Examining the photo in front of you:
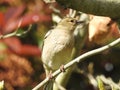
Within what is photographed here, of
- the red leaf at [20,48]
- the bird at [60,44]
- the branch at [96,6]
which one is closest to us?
the branch at [96,6]

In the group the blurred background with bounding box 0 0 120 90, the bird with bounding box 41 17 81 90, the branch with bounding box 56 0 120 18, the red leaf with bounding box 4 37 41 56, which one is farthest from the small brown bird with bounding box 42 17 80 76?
the branch with bounding box 56 0 120 18

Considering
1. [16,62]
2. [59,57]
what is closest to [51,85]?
[59,57]

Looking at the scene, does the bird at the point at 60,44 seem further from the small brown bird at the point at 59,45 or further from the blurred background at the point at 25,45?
the blurred background at the point at 25,45

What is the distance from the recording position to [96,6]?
1.76 metres

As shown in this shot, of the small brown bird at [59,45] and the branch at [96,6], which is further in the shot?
the small brown bird at [59,45]

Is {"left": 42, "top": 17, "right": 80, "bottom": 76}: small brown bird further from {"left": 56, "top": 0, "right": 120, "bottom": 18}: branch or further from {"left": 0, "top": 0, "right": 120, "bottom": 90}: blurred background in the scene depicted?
{"left": 56, "top": 0, "right": 120, "bottom": 18}: branch

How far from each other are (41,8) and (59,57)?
806 mm

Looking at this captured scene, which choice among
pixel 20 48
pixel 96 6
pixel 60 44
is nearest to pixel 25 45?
pixel 20 48

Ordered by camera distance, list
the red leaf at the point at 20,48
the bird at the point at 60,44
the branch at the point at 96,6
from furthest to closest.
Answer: the red leaf at the point at 20,48 < the bird at the point at 60,44 < the branch at the point at 96,6

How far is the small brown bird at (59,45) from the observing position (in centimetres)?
334

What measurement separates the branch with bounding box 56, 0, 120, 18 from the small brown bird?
4.95 feet

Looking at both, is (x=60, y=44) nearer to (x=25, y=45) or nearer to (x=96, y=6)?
(x=25, y=45)

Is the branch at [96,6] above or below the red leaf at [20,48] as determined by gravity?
above

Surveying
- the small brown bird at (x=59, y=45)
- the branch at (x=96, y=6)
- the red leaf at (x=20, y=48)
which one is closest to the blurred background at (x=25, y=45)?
the red leaf at (x=20, y=48)
